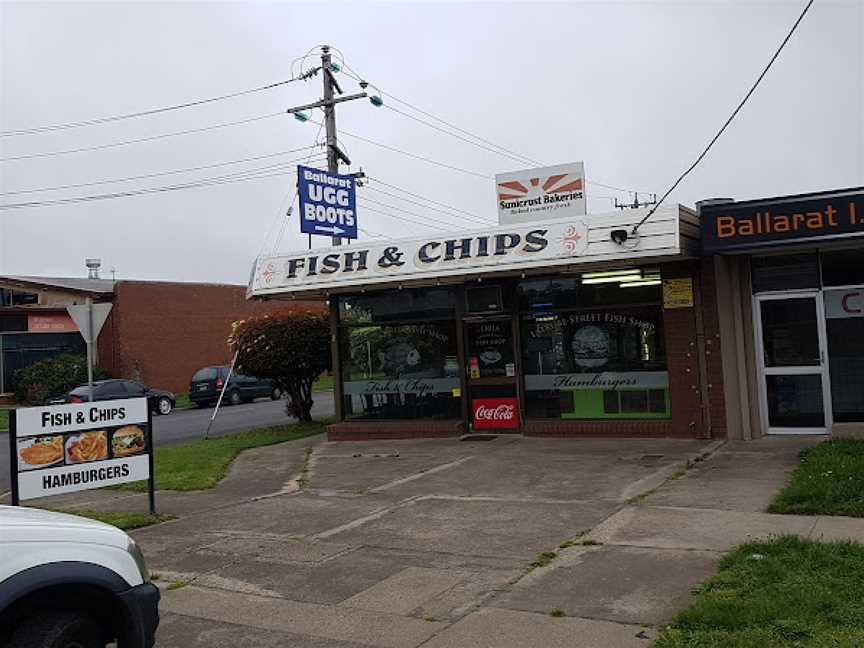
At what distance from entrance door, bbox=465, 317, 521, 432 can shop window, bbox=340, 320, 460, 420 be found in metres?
0.34

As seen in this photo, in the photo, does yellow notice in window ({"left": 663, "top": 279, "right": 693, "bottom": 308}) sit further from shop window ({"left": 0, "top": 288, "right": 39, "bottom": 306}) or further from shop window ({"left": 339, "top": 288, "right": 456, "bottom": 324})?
shop window ({"left": 0, "top": 288, "right": 39, "bottom": 306})

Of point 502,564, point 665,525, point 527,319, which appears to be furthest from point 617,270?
point 502,564

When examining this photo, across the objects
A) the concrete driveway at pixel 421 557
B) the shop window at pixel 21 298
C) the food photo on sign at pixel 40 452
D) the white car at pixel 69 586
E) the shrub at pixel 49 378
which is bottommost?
the concrete driveway at pixel 421 557

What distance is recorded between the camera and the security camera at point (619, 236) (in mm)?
11781

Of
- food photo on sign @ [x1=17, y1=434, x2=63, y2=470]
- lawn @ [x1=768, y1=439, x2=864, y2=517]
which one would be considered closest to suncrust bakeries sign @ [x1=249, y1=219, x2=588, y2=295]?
lawn @ [x1=768, y1=439, x2=864, y2=517]

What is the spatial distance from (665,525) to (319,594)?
3338mm

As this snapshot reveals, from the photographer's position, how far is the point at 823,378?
12266 millimetres

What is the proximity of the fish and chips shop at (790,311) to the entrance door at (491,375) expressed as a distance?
368 centimetres

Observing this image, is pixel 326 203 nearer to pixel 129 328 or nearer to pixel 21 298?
pixel 129 328

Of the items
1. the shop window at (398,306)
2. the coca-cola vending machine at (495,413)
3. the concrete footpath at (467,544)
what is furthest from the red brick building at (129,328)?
the concrete footpath at (467,544)

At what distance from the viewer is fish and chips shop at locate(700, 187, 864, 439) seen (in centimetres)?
1147

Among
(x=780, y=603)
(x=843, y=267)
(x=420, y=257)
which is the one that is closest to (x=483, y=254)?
(x=420, y=257)

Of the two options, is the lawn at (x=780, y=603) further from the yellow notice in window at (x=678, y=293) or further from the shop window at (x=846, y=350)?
the yellow notice in window at (x=678, y=293)

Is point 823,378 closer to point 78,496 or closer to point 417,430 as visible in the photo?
point 417,430
